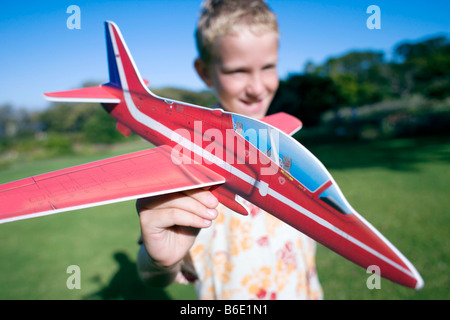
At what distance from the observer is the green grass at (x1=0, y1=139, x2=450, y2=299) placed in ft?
16.6

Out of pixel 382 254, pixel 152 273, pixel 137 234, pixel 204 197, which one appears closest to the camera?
pixel 382 254

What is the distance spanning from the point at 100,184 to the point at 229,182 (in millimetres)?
754

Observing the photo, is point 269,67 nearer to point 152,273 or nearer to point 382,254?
point 382,254

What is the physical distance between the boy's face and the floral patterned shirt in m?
0.99

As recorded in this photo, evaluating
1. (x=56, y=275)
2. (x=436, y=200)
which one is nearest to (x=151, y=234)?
(x=56, y=275)

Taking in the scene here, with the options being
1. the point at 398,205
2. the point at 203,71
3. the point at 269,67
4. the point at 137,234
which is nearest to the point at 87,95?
the point at 203,71

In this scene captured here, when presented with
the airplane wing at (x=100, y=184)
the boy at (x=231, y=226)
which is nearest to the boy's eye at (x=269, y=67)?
the boy at (x=231, y=226)

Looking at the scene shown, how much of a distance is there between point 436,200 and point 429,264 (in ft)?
12.7

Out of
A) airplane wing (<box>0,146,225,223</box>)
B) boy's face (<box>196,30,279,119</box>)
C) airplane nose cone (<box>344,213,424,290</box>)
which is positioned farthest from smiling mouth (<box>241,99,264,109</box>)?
airplane nose cone (<box>344,213,424,290</box>)

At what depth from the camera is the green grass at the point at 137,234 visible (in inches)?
199

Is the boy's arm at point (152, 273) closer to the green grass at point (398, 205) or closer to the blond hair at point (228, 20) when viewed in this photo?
the blond hair at point (228, 20)

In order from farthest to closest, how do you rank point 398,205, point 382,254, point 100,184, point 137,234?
1. point 398,205
2. point 137,234
3. point 100,184
4. point 382,254

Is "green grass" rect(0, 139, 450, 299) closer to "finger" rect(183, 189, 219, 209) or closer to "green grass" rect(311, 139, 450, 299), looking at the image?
"green grass" rect(311, 139, 450, 299)

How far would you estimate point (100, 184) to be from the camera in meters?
1.50
